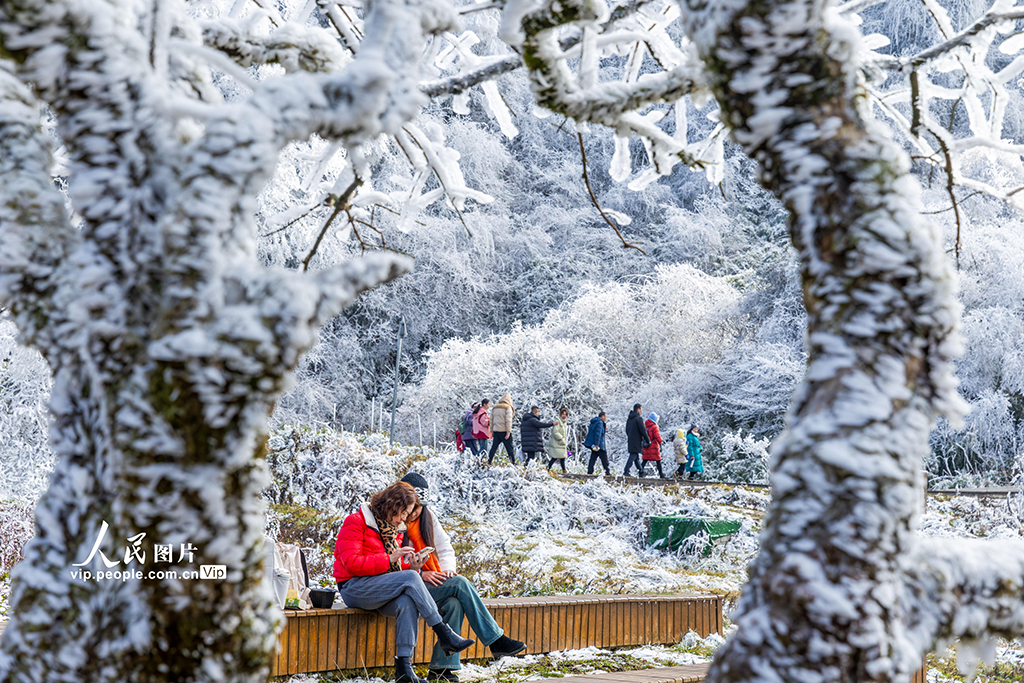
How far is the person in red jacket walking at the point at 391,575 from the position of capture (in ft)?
13.4

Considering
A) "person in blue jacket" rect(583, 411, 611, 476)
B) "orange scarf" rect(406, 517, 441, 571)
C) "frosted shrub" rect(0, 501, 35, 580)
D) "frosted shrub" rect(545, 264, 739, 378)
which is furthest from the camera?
"frosted shrub" rect(545, 264, 739, 378)

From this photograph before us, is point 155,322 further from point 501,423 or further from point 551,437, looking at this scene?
point 551,437

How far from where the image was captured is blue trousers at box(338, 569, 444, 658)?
4.06m

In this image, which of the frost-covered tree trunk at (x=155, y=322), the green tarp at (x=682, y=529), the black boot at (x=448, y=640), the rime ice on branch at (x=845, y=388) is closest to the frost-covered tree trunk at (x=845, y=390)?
the rime ice on branch at (x=845, y=388)

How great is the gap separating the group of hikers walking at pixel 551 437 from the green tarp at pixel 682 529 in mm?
3782

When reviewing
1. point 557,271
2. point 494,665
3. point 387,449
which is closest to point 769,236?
point 557,271

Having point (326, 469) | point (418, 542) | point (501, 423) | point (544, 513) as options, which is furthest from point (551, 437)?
point (418, 542)

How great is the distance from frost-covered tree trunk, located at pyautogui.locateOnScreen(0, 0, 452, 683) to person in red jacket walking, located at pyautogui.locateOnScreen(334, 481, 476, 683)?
2.57 m

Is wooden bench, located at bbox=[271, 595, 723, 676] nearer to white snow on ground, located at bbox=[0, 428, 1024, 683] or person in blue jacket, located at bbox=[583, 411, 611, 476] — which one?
white snow on ground, located at bbox=[0, 428, 1024, 683]

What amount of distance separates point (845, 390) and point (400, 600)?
308 centimetres

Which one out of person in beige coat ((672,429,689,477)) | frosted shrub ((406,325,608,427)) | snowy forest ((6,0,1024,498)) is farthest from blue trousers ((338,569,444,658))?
frosted shrub ((406,325,608,427))

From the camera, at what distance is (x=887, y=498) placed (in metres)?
1.40

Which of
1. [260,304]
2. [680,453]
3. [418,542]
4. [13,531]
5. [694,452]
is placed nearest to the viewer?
[260,304]

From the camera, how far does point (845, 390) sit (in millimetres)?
1438
